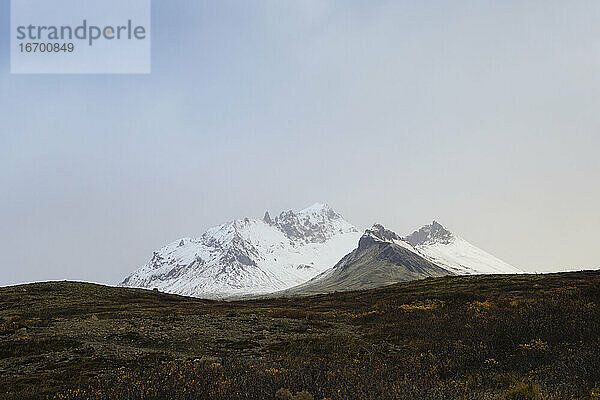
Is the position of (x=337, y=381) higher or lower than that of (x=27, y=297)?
higher

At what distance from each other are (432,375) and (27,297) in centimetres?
7073

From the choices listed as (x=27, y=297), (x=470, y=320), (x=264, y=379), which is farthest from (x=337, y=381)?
(x=27, y=297)

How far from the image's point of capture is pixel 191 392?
9.66 meters

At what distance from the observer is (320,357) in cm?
1695

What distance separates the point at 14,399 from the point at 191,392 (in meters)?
6.09

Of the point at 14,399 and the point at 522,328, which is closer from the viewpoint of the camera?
the point at 14,399

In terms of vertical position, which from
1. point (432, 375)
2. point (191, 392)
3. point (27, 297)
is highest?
point (191, 392)

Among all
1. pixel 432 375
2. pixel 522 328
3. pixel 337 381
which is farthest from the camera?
pixel 522 328

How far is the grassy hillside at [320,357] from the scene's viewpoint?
395 inches

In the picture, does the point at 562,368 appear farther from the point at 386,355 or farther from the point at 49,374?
the point at 49,374

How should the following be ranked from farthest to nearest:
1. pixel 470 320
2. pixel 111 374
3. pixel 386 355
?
1. pixel 470 320
2. pixel 386 355
3. pixel 111 374

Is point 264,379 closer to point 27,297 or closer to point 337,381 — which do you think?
point 337,381

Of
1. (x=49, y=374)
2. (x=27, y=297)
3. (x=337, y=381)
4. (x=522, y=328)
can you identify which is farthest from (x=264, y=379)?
(x=27, y=297)

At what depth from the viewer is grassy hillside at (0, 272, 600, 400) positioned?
10.0m
